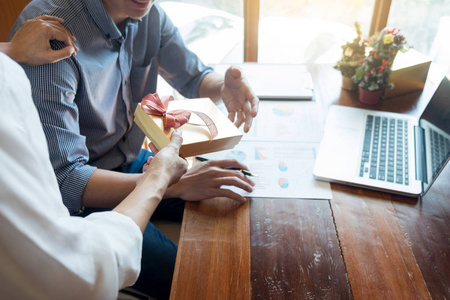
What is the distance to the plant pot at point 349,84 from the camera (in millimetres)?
1380

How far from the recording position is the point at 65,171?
94cm

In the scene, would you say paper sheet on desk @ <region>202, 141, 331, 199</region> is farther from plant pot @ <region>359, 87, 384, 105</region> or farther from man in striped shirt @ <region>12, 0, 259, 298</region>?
plant pot @ <region>359, 87, 384, 105</region>

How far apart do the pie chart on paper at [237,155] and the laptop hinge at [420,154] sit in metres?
0.45

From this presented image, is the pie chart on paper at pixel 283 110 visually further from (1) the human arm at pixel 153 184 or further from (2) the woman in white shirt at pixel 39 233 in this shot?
(2) the woman in white shirt at pixel 39 233

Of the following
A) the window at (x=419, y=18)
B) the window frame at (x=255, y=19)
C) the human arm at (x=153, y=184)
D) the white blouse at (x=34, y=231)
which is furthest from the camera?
the window at (x=419, y=18)

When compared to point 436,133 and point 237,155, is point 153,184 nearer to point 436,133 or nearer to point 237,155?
point 237,155

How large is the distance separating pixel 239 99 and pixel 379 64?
48 centimetres

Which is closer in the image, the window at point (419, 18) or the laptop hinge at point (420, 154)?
the laptop hinge at point (420, 154)

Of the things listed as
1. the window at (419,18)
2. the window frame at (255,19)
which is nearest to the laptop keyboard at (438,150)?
the window frame at (255,19)

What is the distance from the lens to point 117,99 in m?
1.26

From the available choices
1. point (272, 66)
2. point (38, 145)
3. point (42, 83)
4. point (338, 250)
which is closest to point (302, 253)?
point (338, 250)

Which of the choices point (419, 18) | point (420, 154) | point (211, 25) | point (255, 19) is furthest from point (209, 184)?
point (419, 18)

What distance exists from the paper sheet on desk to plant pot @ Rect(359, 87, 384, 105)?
0.32 m

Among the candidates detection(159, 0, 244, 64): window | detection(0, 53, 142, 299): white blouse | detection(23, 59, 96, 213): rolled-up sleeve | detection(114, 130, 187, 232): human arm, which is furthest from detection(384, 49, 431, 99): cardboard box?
detection(159, 0, 244, 64): window
